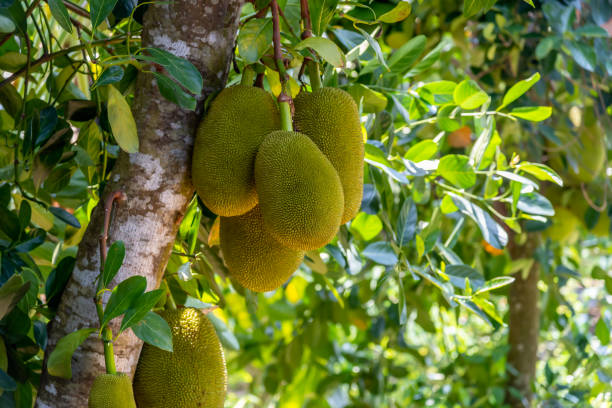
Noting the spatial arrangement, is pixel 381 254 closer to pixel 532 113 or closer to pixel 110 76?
pixel 532 113

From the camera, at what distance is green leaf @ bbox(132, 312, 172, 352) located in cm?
58

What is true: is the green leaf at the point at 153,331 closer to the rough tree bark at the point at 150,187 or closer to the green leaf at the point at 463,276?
the rough tree bark at the point at 150,187

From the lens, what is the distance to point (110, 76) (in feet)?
2.02

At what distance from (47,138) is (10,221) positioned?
11cm

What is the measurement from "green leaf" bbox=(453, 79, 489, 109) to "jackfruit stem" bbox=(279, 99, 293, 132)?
354 millimetres

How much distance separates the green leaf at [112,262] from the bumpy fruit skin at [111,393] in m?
0.09

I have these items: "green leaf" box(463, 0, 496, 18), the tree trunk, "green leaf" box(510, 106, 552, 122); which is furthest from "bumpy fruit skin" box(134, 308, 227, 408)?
the tree trunk

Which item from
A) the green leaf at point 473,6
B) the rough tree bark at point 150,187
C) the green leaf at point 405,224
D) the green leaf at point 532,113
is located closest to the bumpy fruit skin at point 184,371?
the rough tree bark at point 150,187

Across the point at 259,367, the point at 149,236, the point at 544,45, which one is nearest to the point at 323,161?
the point at 149,236

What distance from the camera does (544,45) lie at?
123 cm

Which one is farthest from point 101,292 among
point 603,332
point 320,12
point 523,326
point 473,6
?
point 523,326

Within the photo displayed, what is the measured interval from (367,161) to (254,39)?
0.90 ft

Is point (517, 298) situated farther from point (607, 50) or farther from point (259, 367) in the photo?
point (259, 367)

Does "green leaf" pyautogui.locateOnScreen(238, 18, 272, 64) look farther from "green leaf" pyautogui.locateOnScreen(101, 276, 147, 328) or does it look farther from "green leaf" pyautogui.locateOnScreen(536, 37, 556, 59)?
"green leaf" pyautogui.locateOnScreen(536, 37, 556, 59)
